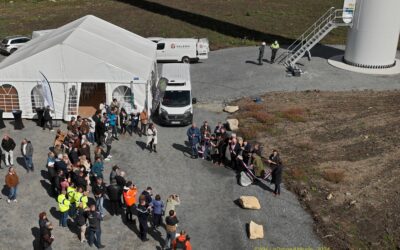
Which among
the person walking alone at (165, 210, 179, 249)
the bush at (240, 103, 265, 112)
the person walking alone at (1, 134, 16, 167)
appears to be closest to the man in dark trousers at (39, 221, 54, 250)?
the person walking alone at (165, 210, 179, 249)

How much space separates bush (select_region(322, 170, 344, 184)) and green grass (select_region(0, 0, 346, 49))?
2159cm

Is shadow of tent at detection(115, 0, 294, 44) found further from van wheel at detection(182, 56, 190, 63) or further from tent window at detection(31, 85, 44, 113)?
tent window at detection(31, 85, 44, 113)

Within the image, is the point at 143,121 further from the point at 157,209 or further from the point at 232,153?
the point at 157,209

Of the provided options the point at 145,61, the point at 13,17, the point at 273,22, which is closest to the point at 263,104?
the point at 145,61

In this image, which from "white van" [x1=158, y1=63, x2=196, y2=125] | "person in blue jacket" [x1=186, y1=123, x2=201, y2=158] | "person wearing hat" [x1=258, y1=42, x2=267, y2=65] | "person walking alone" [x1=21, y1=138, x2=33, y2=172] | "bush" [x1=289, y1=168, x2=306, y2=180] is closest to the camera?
"person walking alone" [x1=21, y1=138, x2=33, y2=172]

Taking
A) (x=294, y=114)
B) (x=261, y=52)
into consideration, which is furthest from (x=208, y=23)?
(x=294, y=114)

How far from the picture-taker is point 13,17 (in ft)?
162

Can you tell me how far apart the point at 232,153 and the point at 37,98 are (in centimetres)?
1100

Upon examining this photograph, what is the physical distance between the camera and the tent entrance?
26.9 meters

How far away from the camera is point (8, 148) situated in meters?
20.9

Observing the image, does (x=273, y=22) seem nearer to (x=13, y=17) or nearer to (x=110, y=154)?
(x=13, y=17)

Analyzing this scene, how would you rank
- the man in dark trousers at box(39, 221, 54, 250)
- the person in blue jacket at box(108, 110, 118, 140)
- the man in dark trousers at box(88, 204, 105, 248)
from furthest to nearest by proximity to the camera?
the person in blue jacket at box(108, 110, 118, 140) → the man in dark trousers at box(88, 204, 105, 248) → the man in dark trousers at box(39, 221, 54, 250)

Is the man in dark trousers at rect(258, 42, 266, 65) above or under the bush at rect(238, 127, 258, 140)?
above

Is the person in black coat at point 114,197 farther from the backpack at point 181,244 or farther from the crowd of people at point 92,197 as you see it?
the backpack at point 181,244
